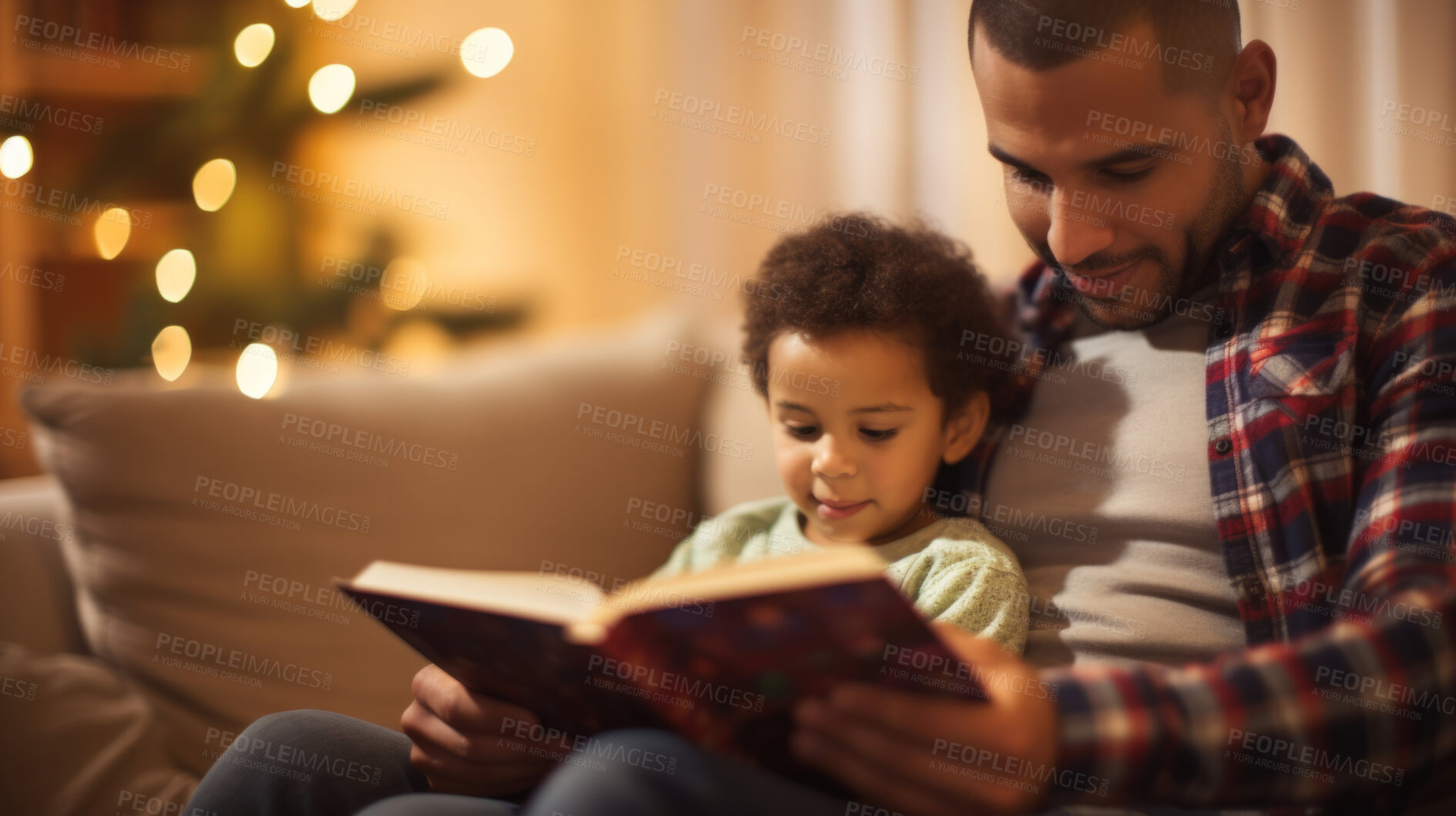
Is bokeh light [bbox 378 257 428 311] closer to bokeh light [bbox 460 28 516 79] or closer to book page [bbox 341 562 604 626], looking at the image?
bokeh light [bbox 460 28 516 79]

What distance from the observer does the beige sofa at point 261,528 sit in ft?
3.76

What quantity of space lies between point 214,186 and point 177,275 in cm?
21

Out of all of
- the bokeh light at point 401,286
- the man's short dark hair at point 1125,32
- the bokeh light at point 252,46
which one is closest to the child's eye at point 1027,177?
the man's short dark hair at point 1125,32

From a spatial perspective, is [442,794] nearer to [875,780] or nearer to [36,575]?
[875,780]

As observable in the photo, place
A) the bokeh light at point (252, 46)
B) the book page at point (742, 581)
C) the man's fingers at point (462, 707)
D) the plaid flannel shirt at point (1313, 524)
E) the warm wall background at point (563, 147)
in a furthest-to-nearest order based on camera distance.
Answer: the bokeh light at point (252, 46), the warm wall background at point (563, 147), the man's fingers at point (462, 707), the plaid flannel shirt at point (1313, 524), the book page at point (742, 581)

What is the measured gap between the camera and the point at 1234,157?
0.94 metres

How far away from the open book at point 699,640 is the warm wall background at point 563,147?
132 cm

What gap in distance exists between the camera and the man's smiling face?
0.88 meters

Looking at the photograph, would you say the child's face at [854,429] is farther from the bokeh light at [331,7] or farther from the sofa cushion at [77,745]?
the bokeh light at [331,7]

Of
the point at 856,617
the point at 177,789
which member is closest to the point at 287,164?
the point at 177,789

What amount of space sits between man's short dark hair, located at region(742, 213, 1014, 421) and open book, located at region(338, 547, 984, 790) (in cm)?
44

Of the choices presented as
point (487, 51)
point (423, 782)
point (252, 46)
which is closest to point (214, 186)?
point (252, 46)

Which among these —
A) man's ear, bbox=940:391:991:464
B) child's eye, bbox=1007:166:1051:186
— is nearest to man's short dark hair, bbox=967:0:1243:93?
child's eye, bbox=1007:166:1051:186

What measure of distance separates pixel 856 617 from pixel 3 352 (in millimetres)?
2709
